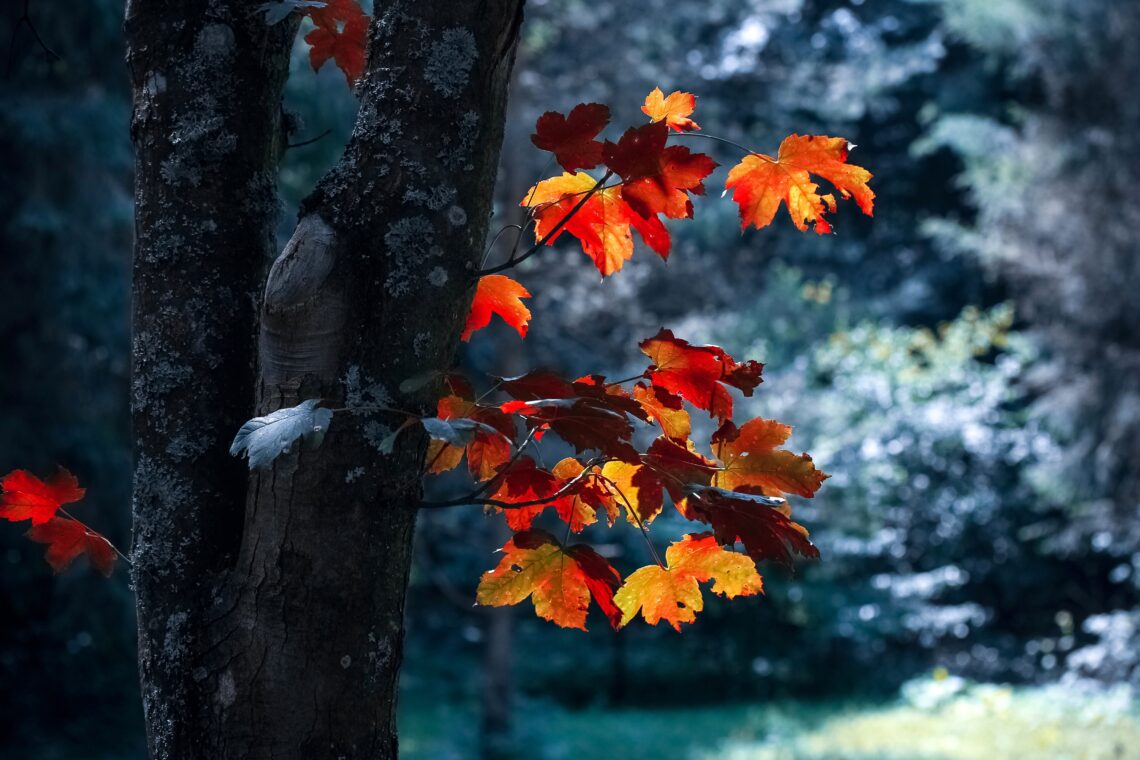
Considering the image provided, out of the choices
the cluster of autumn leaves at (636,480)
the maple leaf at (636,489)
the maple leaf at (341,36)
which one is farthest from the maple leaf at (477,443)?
the maple leaf at (341,36)

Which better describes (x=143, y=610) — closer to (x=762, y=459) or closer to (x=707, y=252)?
(x=762, y=459)

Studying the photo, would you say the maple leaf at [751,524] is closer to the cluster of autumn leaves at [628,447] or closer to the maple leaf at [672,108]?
the cluster of autumn leaves at [628,447]

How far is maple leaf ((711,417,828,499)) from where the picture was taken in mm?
1249

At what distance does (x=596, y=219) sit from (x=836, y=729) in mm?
6421

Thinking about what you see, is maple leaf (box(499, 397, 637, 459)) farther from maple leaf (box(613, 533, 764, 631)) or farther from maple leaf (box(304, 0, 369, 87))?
maple leaf (box(304, 0, 369, 87))

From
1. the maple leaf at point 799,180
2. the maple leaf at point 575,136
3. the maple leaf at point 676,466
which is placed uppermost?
the maple leaf at point 799,180

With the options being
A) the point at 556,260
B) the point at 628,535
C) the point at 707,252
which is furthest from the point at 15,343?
the point at 707,252

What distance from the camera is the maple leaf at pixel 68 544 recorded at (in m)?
1.27

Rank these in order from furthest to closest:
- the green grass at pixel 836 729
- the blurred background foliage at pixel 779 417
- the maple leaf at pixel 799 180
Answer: the green grass at pixel 836 729
the blurred background foliage at pixel 779 417
the maple leaf at pixel 799 180

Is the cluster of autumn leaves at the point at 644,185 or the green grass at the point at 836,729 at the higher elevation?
the green grass at the point at 836,729

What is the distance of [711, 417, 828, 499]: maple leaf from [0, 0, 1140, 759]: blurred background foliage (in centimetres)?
429

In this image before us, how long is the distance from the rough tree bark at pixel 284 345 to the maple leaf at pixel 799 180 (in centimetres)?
33

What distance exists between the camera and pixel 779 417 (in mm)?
7961

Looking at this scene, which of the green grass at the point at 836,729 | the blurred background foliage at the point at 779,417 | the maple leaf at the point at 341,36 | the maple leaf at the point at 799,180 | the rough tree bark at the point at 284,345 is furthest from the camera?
the green grass at the point at 836,729
